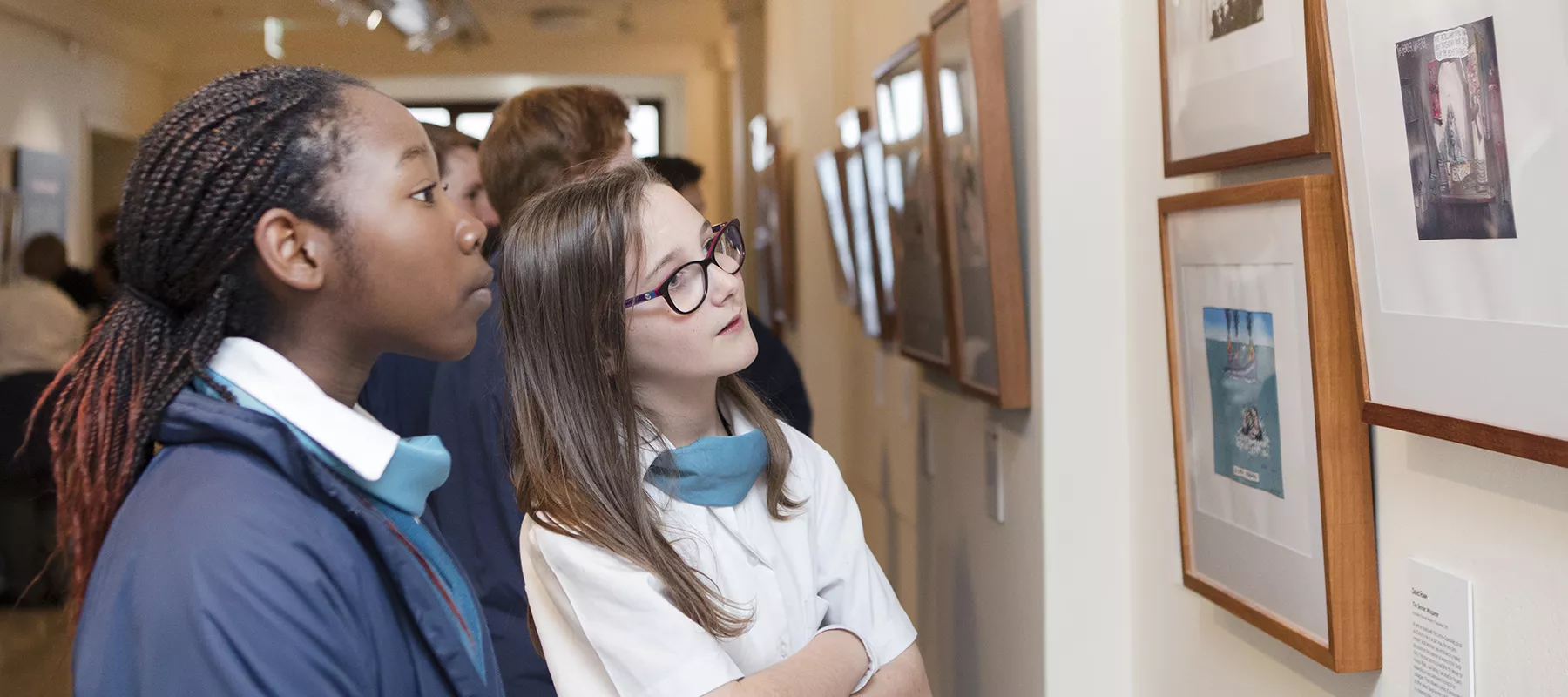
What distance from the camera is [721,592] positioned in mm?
1663

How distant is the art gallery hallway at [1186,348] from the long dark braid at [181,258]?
197mm

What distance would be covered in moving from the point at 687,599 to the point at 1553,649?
93cm

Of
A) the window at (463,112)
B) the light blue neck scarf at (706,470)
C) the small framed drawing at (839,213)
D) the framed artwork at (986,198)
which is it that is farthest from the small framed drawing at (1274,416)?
the window at (463,112)

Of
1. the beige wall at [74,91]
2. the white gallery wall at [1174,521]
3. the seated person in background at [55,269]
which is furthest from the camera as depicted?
the beige wall at [74,91]

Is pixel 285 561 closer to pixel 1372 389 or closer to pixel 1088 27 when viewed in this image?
pixel 1372 389

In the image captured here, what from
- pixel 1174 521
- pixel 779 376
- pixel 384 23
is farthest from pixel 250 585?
pixel 384 23

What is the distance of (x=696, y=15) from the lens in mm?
10289

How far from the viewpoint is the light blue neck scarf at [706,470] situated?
1700 millimetres

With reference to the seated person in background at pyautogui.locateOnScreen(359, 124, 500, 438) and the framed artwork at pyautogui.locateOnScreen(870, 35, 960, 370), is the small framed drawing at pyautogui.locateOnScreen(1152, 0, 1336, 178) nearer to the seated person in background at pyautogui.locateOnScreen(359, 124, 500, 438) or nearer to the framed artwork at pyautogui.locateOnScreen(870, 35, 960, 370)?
the framed artwork at pyautogui.locateOnScreen(870, 35, 960, 370)

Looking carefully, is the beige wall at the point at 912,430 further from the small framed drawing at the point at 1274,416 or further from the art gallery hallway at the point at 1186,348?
the small framed drawing at the point at 1274,416

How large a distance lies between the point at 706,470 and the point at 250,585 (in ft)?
2.36

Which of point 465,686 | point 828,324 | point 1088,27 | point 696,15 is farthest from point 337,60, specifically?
point 465,686

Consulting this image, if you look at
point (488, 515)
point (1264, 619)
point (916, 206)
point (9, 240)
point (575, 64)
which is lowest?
point (1264, 619)

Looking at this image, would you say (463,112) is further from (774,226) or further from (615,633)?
(615,633)
